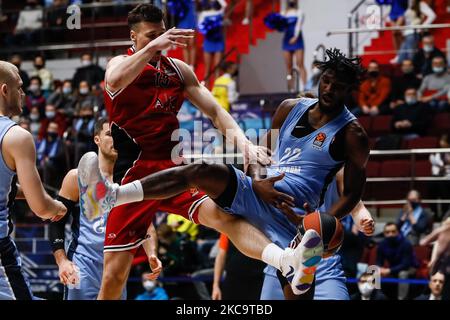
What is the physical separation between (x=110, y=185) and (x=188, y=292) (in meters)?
5.76

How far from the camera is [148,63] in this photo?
671 centimetres

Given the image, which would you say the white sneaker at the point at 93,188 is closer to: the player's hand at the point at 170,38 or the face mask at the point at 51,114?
the player's hand at the point at 170,38

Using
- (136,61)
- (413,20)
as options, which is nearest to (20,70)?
(413,20)

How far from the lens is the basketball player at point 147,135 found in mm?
6605

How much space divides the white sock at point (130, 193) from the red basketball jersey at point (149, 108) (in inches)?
23.0

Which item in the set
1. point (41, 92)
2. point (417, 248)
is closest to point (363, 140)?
point (417, 248)

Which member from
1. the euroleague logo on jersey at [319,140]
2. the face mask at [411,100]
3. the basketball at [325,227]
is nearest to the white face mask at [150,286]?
the euroleague logo on jersey at [319,140]

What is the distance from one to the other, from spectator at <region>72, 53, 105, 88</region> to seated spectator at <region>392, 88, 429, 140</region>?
203 inches

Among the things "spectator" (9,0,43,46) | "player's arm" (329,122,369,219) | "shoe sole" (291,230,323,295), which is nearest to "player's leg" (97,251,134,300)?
"shoe sole" (291,230,323,295)

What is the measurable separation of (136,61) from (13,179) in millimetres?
1147

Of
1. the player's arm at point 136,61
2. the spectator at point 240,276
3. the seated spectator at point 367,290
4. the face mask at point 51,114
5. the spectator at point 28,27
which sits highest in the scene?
the spectator at point 28,27

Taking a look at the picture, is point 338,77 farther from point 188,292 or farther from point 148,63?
point 188,292

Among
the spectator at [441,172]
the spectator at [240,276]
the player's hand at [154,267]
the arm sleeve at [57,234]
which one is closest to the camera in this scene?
the arm sleeve at [57,234]

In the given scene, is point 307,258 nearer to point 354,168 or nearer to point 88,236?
point 354,168
